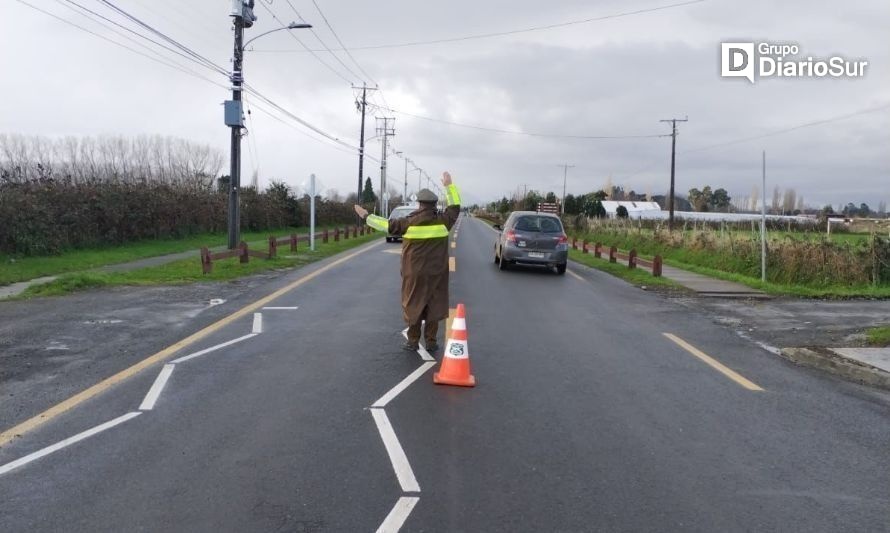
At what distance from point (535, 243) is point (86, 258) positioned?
13.0 metres

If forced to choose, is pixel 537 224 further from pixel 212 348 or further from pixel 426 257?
pixel 212 348

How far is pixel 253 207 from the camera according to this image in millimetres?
41156

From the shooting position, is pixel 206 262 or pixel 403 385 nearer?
pixel 403 385

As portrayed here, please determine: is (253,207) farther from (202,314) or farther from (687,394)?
(687,394)

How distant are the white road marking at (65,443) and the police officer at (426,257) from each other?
3.29 metres

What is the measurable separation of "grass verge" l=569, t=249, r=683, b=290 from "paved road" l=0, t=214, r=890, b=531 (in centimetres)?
812

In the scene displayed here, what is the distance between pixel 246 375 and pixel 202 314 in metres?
4.04

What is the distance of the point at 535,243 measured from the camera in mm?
17969

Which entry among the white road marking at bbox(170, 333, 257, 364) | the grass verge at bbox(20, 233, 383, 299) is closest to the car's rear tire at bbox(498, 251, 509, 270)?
the grass verge at bbox(20, 233, 383, 299)

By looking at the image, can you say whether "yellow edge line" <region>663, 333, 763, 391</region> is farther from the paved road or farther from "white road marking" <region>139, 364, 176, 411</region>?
"white road marking" <region>139, 364, 176, 411</region>

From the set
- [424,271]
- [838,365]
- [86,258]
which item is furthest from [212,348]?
[86,258]

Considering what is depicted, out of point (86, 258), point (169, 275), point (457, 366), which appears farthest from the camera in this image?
point (86, 258)

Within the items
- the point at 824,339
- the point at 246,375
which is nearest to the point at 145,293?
the point at 246,375

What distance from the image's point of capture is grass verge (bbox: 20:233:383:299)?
12914 millimetres
